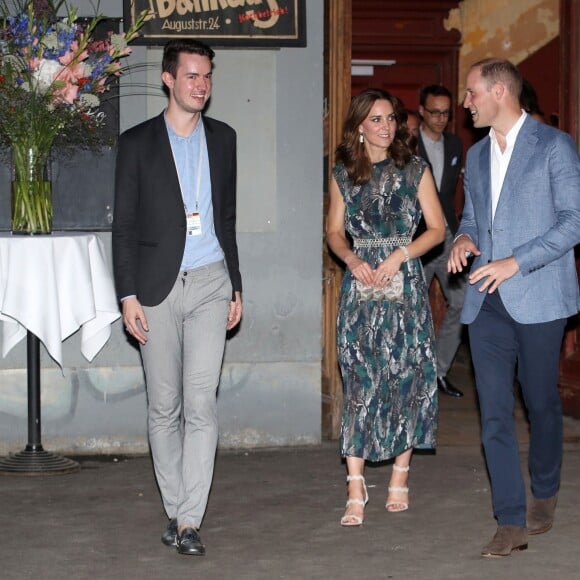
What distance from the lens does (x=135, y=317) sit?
218 inches

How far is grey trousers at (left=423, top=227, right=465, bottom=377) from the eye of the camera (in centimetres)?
970

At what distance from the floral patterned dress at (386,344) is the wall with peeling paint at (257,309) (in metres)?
1.54

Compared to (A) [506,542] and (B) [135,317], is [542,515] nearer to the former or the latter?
(A) [506,542]

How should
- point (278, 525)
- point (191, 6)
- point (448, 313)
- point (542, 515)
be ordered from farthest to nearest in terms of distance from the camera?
1. point (448, 313)
2. point (191, 6)
3. point (278, 525)
4. point (542, 515)

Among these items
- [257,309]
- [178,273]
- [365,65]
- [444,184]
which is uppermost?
[365,65]

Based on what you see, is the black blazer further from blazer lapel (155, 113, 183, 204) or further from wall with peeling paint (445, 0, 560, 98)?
blazer lapel (155, 113, 183, 204)

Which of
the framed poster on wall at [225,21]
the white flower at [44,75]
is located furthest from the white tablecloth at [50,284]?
the framed poster on wall at [225,21]

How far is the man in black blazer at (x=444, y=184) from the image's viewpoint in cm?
968

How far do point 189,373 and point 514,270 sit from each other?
144cm

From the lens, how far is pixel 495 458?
17.9ft

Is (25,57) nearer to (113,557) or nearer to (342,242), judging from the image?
(342,242)

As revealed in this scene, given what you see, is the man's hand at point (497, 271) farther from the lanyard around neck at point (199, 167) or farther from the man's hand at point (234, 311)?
the lanyard around neck at point (199, 167)

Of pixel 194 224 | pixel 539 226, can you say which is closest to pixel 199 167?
pixel 194 224

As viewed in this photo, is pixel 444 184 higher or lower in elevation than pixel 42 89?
lower
